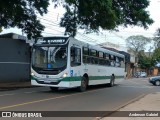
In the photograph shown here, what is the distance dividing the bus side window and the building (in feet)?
35.8

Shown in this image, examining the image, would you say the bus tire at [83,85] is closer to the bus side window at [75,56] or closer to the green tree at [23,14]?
the bus side window at [75,56]

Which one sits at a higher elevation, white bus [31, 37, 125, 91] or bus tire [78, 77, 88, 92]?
white bus [31, 37, 125, 91]

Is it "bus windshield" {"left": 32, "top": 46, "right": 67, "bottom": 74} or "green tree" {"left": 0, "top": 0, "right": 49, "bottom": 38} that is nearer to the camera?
"bus windshield" {"left": 32, "top": 46, "right": 67, "bottom": 74}

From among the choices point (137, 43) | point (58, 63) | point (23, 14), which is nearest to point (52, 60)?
point (58, 63)

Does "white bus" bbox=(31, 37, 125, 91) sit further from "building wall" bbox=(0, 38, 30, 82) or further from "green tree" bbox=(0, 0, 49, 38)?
"building wall" bbox=(0, 38, 30, 82)

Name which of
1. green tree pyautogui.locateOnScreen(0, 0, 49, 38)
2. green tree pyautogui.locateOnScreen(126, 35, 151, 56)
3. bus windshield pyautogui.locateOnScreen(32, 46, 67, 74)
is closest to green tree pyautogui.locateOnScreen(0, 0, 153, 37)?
green tree pyautogui.locateOnScreen(0, 0, 49, 38)

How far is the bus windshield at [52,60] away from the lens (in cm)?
2109

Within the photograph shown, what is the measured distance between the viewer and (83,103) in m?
16.9

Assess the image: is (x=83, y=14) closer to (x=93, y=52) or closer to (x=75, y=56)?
(x=75, y=56)

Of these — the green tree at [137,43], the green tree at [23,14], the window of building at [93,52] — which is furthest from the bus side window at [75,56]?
the green tree at [137,43]

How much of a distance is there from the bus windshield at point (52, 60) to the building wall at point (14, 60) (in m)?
11.0

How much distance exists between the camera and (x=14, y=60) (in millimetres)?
33375

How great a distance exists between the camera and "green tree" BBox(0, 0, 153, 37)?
1990 cm

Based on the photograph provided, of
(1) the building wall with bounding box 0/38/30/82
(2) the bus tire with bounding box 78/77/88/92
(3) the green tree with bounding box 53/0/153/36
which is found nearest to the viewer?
(3) the green tree with bounding box 53/0/153/36
